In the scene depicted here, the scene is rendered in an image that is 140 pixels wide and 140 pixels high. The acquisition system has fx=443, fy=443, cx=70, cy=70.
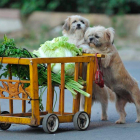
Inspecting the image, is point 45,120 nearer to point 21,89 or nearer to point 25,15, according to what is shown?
point 21,89

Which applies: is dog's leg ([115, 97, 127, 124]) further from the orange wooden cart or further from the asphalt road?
the orange wooden cart

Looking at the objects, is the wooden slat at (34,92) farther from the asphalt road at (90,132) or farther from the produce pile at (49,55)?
the produce pile at (49,55)

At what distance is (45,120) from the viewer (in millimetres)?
5570

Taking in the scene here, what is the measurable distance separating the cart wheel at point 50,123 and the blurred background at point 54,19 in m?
13.5

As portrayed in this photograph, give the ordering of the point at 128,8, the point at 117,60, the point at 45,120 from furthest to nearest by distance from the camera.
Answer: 1. the point at 128,8
2. the point at 117,60
3. the point at 45,120

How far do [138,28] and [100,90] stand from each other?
1330 centimetres

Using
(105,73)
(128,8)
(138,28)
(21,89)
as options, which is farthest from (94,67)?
(128,8)

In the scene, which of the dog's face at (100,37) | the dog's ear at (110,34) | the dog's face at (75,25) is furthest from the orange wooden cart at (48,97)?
the dog's face at (75,25)

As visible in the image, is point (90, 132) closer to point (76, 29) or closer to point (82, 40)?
point (82, 40)

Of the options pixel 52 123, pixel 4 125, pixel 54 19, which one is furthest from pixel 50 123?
pixel 54 19

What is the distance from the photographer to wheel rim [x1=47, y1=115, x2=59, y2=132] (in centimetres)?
567

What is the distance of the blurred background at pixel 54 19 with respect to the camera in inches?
791

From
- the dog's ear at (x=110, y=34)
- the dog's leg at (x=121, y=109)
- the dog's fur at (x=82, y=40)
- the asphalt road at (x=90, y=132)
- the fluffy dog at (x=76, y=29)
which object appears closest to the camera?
the asphalt road at (x=90, y=132)

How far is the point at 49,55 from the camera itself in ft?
20.3
